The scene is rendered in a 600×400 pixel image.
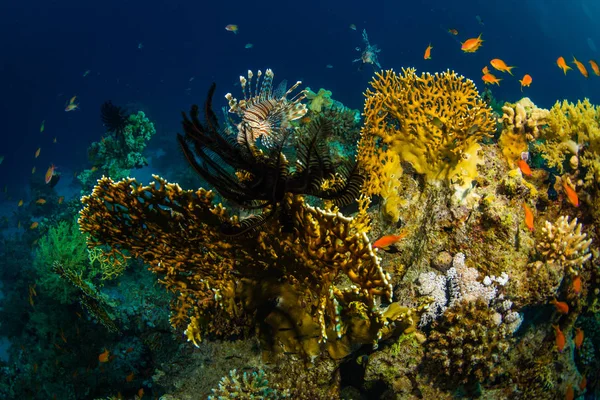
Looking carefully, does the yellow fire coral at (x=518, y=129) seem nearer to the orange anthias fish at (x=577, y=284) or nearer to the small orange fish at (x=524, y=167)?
the small orange fish at (x=524, y=167)

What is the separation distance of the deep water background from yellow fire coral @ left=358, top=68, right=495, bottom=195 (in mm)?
39068

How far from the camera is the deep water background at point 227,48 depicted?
47094 millimetres

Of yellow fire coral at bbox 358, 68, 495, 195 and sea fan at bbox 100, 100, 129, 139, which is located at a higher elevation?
sea fan at bbox 100, 100, 129, 139

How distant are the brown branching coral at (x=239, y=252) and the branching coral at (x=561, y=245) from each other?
2.08 metres

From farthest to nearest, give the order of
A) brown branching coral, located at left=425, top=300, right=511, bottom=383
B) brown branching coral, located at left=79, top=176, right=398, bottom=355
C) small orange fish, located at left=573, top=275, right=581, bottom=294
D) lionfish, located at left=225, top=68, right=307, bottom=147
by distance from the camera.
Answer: lionfish, located at left=225, top=68, right=307, bottom=147
small orange fish, located at left=573, top=275, right=581, bottom=294
brown branching coral, located at left=425, top=300, right=511, bottom=383
brown branching coral, located at left=79, top=176, right=398, bottom=355

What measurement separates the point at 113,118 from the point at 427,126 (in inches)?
380

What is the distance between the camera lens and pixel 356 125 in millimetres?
7219

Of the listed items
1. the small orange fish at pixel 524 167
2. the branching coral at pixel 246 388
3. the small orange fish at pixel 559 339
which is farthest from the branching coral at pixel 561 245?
the branching coral at pixel 246 388

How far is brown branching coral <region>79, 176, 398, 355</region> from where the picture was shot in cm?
284

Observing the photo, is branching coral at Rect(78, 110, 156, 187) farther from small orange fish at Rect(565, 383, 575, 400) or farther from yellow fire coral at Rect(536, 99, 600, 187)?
small orange fish at Rect(565, 383, 575, 400)

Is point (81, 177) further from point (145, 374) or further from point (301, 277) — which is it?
point (301, 277)

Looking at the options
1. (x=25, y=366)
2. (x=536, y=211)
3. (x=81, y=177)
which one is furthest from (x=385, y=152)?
(x=81, y=177)

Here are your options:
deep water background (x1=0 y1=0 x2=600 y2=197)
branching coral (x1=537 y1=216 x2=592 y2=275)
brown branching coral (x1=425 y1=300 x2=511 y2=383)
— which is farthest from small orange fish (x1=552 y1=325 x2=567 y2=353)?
deep water background (x1=0 y1=0 x2=600 y2=197)

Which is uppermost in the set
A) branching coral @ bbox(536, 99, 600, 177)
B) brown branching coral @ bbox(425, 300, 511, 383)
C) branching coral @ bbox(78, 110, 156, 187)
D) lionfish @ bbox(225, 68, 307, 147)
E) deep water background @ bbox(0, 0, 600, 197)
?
deep water background @ bbox(0, 0, 600, 197)
